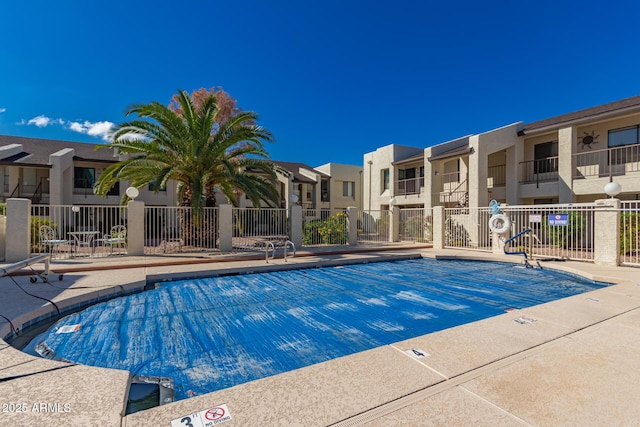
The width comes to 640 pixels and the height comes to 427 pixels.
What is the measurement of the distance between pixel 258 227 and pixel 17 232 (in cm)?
882

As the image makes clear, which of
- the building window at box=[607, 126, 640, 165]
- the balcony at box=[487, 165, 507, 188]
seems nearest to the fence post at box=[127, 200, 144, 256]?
the balcony at box=[487, 165, 507, 188]

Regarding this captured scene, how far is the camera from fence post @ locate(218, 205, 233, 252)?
1368 centimetres

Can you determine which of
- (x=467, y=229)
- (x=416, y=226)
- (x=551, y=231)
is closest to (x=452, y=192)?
(x=416, y=226)

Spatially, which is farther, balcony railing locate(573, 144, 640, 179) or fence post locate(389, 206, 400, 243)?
fence post locate(389, 206, 400, 243)

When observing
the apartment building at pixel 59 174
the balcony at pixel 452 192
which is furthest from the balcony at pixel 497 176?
the apartment building at pixel 59 174

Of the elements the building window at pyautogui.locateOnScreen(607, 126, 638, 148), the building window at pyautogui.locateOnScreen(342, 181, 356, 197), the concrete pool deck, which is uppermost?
the building window at pyautogui.locateOnScreen(607, 126, 638, 148)

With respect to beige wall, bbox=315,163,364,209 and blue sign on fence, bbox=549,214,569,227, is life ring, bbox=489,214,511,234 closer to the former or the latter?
blue sign on fence, bbox=549,214,569,227

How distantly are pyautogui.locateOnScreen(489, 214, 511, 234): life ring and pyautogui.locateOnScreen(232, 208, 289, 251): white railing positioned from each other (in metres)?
9.29

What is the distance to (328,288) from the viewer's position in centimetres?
854

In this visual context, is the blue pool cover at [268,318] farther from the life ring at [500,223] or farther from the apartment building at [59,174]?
the apartment building at [59,174]

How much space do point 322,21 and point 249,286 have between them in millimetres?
16857

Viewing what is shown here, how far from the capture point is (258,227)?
1594 centimetres

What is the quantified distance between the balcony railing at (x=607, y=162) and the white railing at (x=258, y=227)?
15.4 meters

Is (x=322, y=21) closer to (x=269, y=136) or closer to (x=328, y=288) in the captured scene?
(x=269, y=136)
